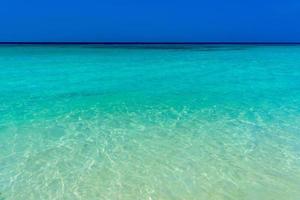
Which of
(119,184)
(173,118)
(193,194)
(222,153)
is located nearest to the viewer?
(193,194)

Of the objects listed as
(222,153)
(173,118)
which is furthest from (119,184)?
(173,118)

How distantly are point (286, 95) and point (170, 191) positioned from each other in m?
6.43

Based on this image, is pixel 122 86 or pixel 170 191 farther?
pixel 122 86

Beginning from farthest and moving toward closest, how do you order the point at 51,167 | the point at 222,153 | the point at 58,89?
the point at 58,89 < the point at 222,153 < the point at 51,167

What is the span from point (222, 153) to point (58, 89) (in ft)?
20.2

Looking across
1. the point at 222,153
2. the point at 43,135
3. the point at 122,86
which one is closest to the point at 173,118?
the point at 222,153

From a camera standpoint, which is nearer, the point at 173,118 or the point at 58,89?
the point at 173,118

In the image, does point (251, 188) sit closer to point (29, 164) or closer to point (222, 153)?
point (222, 153)

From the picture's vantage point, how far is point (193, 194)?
3162mm

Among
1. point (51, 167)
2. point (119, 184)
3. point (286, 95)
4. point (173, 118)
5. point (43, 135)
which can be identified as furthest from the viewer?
point (286, 95)

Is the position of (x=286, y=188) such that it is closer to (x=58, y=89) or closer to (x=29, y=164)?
(x=29, y=164)

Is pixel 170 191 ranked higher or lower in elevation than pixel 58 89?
higher

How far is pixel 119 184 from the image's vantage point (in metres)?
3.38

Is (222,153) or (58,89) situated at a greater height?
(222,153)
